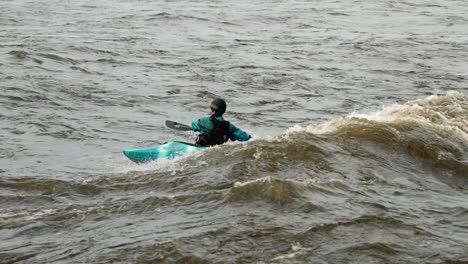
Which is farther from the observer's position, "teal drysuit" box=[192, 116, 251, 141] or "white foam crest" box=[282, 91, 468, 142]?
"white foam crest" box=[282, 91, 468, 142]

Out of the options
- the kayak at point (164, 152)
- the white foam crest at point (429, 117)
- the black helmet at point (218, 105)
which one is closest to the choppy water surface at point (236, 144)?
the white foam crest at point (429, 117)

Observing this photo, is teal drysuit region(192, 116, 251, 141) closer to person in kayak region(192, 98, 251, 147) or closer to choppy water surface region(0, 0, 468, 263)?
person in kayak region(192, 98, 251, 147)

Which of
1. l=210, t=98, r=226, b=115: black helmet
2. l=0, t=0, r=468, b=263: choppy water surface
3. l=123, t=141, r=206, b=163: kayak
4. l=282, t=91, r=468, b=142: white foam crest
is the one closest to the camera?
l=0, t=0, r=468, b=263: choppy water surface

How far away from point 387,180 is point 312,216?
180 cm

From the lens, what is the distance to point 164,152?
11.2 m

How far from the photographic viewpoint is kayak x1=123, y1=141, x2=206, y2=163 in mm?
11109

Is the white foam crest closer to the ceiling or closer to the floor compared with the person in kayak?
closer to the floor

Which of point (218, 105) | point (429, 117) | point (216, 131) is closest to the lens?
point (218, 105)

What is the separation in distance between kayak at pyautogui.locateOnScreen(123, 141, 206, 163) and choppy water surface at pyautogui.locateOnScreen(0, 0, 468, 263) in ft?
0.57

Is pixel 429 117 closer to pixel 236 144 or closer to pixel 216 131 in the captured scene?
pixel 236 144

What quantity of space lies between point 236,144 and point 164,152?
1.05 meters

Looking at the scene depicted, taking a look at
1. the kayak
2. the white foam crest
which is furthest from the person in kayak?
the white foam crest

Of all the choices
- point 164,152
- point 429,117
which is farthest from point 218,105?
point 429,117

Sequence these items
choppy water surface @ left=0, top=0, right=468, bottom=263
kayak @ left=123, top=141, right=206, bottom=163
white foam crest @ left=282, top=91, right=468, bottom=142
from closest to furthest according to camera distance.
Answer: choppy water surface @ left=0, top=0, right=468, bottom=263, kayak @ left=123, top=141, right=206, bottom=163, white foam crest @ left=282, top=91, right=468, bottom=142
